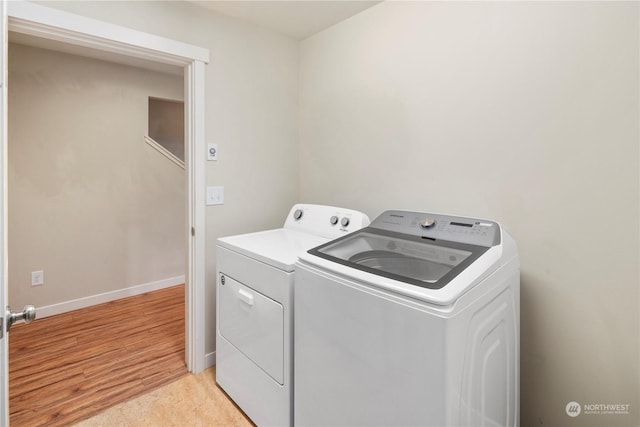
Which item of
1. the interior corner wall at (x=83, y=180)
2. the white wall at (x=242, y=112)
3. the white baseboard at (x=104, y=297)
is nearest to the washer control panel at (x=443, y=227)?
the white wall at (x=242, y=112)

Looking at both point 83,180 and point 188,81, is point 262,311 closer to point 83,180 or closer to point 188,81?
point 188,81

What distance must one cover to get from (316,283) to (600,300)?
111cm

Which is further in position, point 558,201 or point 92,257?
point 92,257

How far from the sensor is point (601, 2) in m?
1.17

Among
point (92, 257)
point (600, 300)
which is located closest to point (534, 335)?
point (600, 300)

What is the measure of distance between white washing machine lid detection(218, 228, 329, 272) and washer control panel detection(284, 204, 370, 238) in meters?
0.05

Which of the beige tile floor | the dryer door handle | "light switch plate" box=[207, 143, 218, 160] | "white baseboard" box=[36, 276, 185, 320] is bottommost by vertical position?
the beige tile floor

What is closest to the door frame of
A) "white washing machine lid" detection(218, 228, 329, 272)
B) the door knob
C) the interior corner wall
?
"white washing machine lid" detection(218, 228, 329, 272)

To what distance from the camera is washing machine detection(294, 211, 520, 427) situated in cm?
87

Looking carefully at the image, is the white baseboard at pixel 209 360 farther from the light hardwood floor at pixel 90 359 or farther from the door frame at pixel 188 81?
the light hardwood floor at pixel 90 359

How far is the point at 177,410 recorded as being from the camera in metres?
1.72

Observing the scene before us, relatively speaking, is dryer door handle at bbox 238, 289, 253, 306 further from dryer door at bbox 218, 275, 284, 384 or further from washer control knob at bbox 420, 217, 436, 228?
washer control knob at bbox 420, 217, 436, 228

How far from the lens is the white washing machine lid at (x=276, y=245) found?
1.45 metres

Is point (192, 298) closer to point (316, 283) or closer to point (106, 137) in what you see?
point (316, 283)
